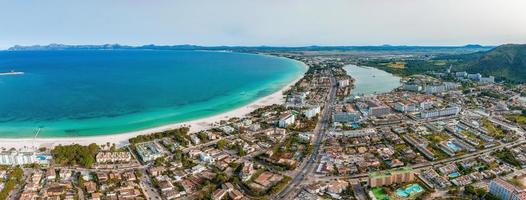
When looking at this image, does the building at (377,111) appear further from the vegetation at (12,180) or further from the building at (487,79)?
the building at (487,79)

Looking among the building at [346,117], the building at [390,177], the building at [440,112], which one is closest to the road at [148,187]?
the building at [390,177]

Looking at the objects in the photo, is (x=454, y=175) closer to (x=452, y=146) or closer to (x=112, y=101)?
(x=452, y=146)

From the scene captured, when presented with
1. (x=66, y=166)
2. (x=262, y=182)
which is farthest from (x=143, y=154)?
(x=262, y=182)

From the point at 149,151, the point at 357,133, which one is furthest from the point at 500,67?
the point at 149,151

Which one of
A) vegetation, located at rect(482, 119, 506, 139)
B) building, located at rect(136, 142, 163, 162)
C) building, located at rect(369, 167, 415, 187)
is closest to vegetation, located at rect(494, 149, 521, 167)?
vegetation, located at rect(482, 119, 506, 139)

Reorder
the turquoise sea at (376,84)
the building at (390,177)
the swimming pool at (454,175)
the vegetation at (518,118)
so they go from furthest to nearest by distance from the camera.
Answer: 1. the turquoise sea at (376,84)
2. the vegetation at (518,118)
3. the swimming pool at (454,175)
4. the building at (390,177)

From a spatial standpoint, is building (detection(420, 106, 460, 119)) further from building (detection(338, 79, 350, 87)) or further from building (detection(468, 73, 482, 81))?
building (detection(468, 73, 482, 81))

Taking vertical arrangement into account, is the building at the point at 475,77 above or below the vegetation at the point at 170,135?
above
